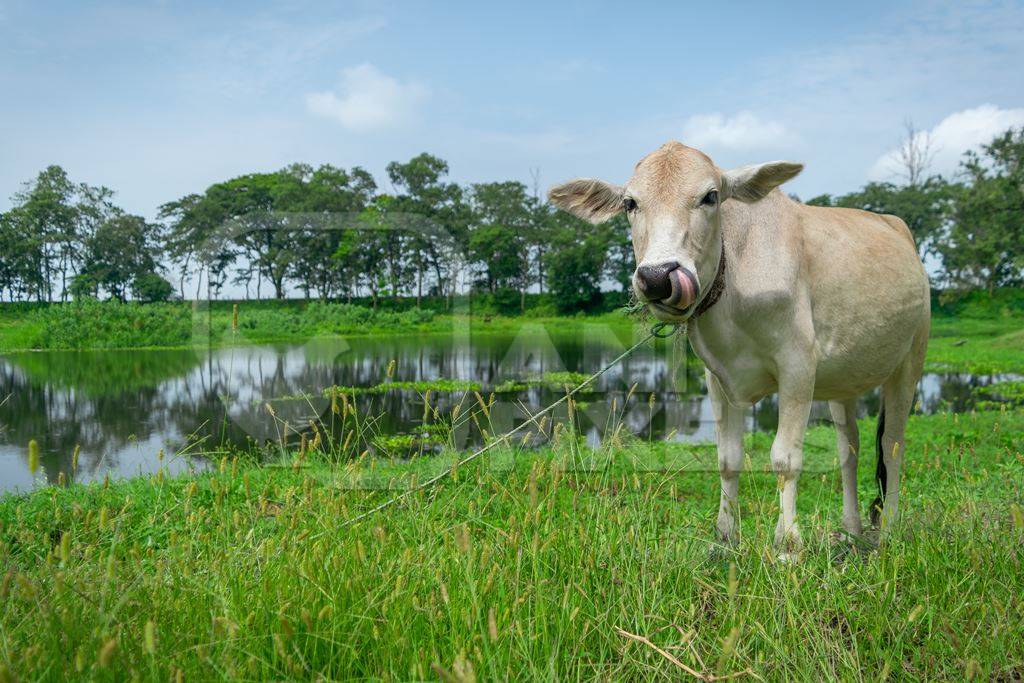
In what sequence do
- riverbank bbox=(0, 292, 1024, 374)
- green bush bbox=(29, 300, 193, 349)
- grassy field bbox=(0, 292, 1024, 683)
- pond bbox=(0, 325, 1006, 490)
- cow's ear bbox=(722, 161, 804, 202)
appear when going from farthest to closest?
green bush bbox=(29, 300, 193, 349) < riverbank bbox=(0, 292, 1024, 374) < pond bbox=(0, 325, 1006, 490) < cow's ear bbox=(722, 161, 804, 202) < grassy field bbox=(0, 292, 1024, 683)

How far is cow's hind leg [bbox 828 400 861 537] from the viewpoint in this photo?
4.05m

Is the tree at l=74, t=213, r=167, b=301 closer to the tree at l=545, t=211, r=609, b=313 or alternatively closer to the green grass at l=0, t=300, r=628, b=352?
the green grass at l=0, t=300, r=628, b=352

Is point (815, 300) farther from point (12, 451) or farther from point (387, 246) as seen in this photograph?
point (387, 246)

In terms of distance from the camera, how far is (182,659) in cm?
172

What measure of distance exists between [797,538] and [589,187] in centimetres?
180

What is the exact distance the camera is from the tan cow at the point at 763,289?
2.77m

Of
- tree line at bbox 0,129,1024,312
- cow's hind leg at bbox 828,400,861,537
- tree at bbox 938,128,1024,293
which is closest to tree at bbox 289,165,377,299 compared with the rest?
tree line at bbox 0,129,1024,312

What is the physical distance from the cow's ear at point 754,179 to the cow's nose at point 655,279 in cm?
79

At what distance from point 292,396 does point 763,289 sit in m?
12.4

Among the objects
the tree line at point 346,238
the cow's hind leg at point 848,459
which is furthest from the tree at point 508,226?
the cow's hind leg at point 848,459

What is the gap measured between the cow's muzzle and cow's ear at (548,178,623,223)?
749mm

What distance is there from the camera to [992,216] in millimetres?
23750

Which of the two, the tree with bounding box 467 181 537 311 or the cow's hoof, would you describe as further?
the tree with bounding box 467 181 537 311

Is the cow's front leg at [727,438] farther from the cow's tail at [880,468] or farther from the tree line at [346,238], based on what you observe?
the tree line at [346,238]
